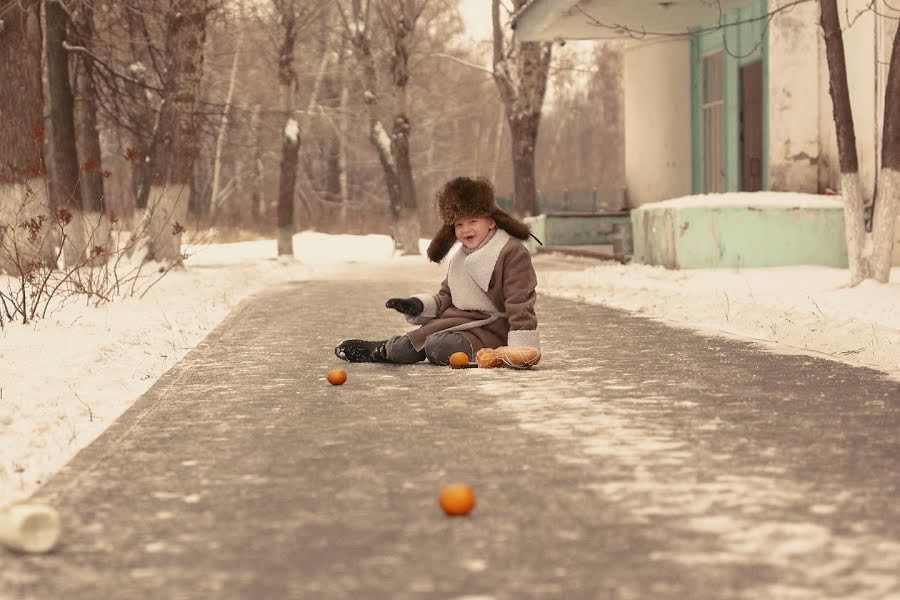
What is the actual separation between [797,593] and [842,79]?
440 inches

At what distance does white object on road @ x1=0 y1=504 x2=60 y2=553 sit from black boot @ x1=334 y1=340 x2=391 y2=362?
15.0 feet

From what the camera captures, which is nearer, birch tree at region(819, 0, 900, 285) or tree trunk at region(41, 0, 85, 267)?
birch tree at region(819, 0, 900, 285)

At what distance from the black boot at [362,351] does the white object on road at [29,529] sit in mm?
4573

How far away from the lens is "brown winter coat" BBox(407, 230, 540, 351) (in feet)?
24.9

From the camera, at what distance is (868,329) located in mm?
9594

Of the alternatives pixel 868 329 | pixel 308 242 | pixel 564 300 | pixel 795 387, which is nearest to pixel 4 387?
pixel 795 387

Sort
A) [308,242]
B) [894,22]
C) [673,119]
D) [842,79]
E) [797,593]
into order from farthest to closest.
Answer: [308,242], [673,119], [894,22], [842,79], [797,593]

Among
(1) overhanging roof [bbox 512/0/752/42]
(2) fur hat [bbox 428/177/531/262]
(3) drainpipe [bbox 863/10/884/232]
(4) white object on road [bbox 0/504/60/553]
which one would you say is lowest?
(4) white object on road [bbox 0/504/60/553]

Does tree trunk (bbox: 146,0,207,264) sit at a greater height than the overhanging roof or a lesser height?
lesser

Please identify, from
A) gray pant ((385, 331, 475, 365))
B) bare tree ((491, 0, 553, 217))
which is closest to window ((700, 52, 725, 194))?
A: bare tree ((491, 0, 553, 217))

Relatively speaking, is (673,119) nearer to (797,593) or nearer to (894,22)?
(894,22)

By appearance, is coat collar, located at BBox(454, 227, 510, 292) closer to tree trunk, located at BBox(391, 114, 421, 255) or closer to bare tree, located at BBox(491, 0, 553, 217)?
bare tree, located at BBox(491, 0, 553, 217)

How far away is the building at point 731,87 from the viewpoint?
15.7m

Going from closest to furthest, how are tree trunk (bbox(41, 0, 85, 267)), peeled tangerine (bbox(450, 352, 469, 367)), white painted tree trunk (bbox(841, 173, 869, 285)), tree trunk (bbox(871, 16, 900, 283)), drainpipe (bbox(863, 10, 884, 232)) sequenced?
1. peeled tangerine (bbox(450, 352, 469, 367))
2. tree trunk (bbox(871, 16, 900, 283))
3. white painted tree trunk (bbox(841, 173, 869, 285))
4. drainpipe (bbox(863, 10, 884, 232))
5. tree trunk (bbox(41, 0, 85, 267))
